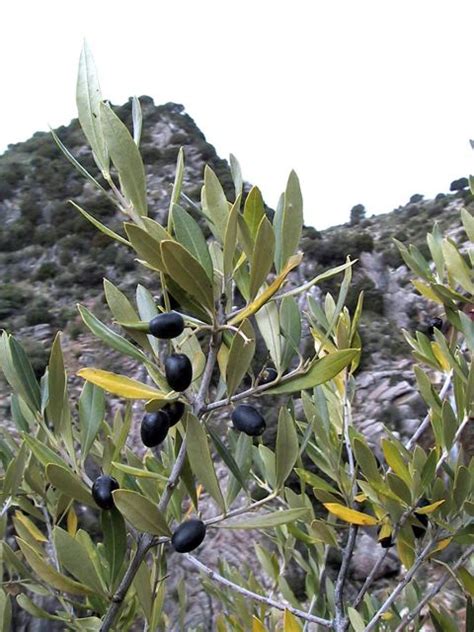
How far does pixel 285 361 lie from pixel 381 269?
15534mm

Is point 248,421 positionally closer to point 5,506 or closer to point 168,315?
point 168,315

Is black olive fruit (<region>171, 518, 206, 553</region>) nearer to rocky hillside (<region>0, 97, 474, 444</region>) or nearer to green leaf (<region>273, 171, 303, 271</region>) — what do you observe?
green leaf (<region>273, 171, 303, 271</region>)

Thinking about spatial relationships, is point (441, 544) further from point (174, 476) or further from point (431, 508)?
point (174, 476)

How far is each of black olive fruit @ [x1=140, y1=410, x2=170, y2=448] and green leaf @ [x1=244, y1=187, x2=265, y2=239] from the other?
0.23 m

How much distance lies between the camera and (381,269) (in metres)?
15.9

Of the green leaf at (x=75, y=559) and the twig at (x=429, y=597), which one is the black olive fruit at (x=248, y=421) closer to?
the green leaf at (x=75, y=559)

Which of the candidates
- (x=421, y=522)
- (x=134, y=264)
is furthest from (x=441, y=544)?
(x=134, y=264)

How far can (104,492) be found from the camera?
2.43 feet

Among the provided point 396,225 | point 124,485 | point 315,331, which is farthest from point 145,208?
point 396,225

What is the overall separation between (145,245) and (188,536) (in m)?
0.33

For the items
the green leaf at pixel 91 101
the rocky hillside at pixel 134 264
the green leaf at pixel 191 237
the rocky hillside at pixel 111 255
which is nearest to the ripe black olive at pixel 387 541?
the green leaf at pixel 191 237

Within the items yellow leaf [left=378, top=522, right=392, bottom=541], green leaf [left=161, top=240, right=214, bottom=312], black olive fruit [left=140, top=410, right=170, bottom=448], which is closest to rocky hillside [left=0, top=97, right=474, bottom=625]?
yellow leaf [left=378, top=522, right=392, bottom=541]

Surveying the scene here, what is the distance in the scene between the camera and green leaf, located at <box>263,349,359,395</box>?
733 mm

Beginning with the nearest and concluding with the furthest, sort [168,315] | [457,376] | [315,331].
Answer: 1. [168,315]
2. [457,376]
3. [315,331]
